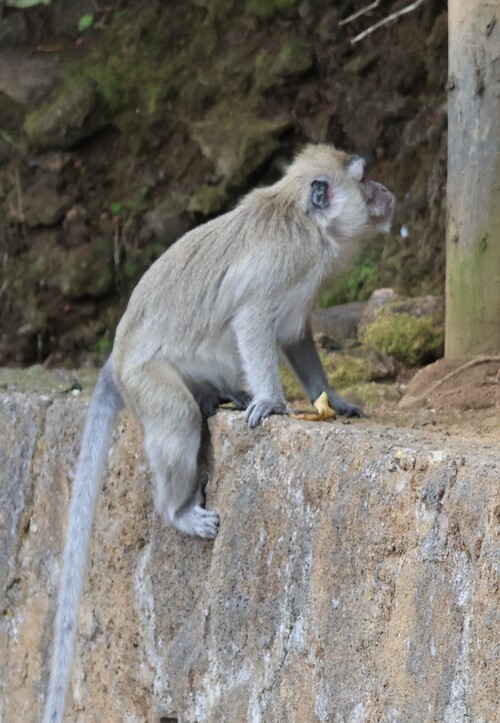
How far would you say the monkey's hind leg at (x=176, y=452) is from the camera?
14.4 ft

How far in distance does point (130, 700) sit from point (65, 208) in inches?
183

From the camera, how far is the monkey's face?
187 inches

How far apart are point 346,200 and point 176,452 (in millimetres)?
1204

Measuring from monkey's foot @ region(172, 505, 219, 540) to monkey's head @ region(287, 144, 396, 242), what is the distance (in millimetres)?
1181

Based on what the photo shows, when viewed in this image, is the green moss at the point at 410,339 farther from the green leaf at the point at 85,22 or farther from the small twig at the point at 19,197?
the green leaf at the point at 85,22

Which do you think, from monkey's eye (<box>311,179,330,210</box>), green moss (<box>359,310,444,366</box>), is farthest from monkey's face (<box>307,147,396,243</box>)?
green moss (<box>359,310,444,366</box>)

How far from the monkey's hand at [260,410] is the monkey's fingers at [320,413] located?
0.06 m

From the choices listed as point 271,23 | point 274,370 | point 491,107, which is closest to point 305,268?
point 274,370

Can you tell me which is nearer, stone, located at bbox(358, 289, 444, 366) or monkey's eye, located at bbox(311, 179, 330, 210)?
monkey's eye, located at bbox(311, 179, 330, 210)

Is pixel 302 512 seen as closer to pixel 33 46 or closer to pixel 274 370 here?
pixel 274 370

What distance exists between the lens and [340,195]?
15.7 ft

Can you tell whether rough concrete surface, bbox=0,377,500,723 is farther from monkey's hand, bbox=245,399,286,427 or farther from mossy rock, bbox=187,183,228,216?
mossy rock, bbox=187,183,228,216

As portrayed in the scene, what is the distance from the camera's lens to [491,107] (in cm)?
548

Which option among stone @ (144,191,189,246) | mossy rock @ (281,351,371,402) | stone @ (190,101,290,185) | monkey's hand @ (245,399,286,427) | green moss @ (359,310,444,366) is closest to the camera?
monkey's hand @ (245,399,286,427)
